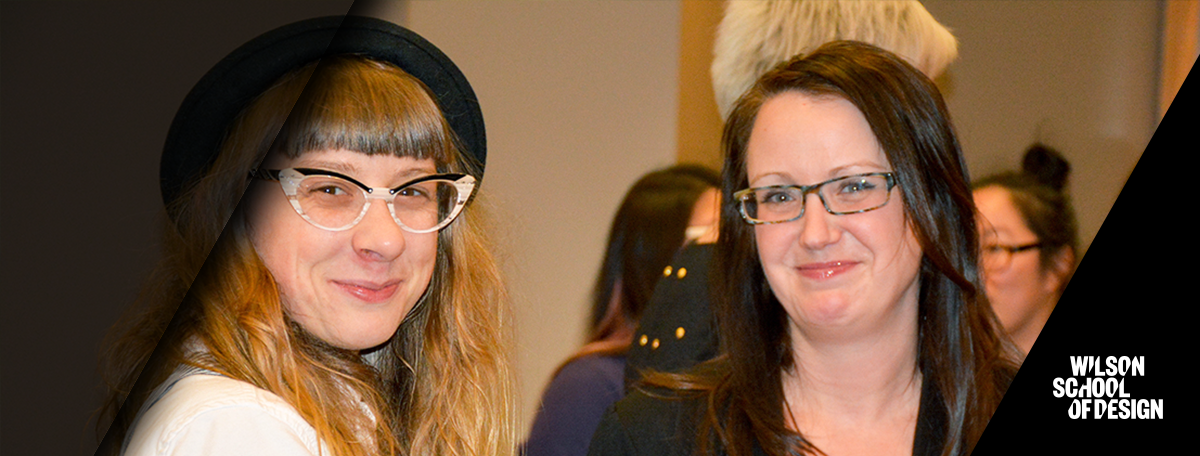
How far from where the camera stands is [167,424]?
2.35ft

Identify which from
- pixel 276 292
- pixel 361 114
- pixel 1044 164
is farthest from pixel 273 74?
pixel 1044 164

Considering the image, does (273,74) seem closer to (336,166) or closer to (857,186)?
(336,166)

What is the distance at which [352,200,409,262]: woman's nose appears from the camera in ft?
2.88

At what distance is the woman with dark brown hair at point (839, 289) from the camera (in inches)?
39.8

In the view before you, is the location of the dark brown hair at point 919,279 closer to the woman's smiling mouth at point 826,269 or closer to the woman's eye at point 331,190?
the woman's smiling mouth at point 826,269

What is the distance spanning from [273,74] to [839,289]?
63cm

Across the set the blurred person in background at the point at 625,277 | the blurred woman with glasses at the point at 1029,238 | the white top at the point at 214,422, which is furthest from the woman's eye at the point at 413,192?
the blurred woman with glasses at the point at 1029,238

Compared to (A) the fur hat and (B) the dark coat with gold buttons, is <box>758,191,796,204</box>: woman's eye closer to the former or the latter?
(B) the dark coat with gold buttons

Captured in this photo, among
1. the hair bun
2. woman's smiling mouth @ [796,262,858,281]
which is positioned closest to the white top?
woman's smiling mouth @ [796,262,858,281]

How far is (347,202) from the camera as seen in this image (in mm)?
878

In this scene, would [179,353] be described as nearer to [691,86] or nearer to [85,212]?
[85,212]

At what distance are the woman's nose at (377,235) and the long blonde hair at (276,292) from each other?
60 millimetres

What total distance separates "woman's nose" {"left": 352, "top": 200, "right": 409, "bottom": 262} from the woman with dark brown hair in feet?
1.25

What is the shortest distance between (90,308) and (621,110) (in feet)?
2.98
